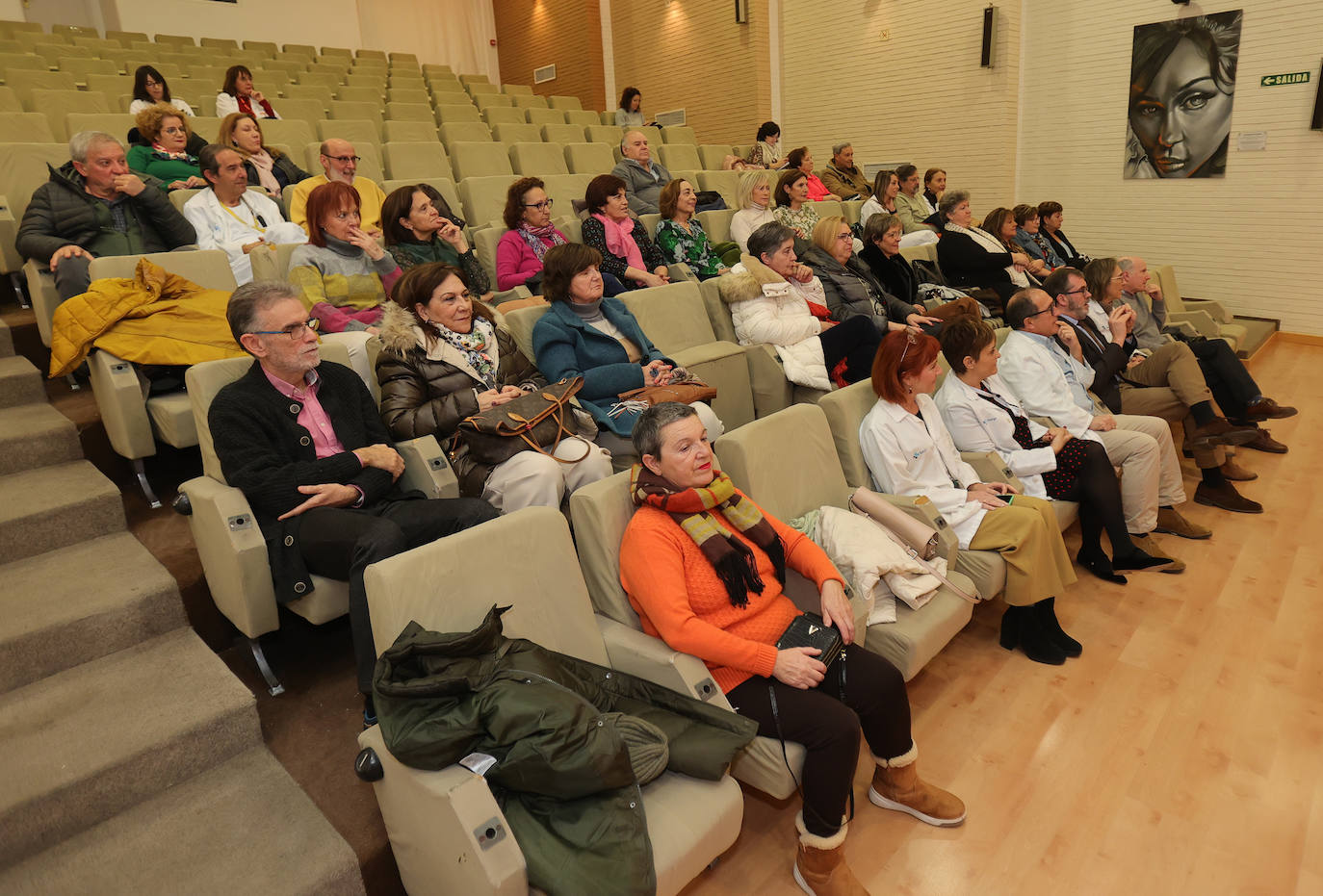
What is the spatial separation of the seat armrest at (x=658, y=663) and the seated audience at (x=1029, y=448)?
1.64 meters

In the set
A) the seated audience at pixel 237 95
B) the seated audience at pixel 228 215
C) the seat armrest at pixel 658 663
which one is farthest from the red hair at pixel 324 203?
the seated audience at pixel 237 95

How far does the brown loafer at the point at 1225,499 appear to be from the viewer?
11.2 ft

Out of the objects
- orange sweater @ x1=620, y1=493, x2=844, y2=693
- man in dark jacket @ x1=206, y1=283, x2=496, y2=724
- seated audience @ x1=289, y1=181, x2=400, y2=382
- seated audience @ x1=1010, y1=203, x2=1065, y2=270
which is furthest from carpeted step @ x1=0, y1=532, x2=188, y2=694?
seated audience @ x1=1010, y1=203, x2=1065, y2=270

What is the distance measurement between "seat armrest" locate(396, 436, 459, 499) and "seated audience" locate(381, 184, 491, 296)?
1.08 meters

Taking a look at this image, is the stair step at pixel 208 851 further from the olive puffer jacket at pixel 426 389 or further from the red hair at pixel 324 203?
the red hair at pixel 324 203

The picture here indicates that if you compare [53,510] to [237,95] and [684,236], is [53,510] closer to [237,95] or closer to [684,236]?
[684,236]

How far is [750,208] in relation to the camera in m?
4.55

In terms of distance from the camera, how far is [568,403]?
8.33 feet

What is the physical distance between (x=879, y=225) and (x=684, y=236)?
1.05 meters

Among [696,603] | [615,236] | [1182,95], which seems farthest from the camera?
[1182,95]

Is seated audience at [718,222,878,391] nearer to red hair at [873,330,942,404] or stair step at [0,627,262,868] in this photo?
red hair at [873,330,942,404]

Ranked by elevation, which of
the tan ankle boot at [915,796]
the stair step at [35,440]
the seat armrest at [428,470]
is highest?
the stair step at [35,440]

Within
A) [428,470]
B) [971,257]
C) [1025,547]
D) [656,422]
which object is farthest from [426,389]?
[971,257]

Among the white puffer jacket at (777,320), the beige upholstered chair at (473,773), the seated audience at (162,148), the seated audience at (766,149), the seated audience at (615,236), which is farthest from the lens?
the seated audience at (766,149)
